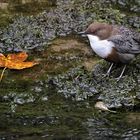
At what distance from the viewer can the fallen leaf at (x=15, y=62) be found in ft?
22.6

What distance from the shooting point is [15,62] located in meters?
6.94

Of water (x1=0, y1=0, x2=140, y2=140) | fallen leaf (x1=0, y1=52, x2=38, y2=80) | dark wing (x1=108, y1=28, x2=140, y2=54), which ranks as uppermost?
dark wing (x1=108, y1=28, x2=140, y2=54)

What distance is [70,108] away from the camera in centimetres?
628

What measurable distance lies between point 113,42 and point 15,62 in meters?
1.22

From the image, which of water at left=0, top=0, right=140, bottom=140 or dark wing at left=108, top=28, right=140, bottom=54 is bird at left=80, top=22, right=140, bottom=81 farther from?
water at left=0, top=0, right=140, bottom=140

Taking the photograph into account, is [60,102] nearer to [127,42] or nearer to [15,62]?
[15,62]

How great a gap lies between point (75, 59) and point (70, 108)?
1.11m

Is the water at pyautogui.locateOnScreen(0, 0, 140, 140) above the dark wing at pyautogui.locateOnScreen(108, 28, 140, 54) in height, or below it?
below

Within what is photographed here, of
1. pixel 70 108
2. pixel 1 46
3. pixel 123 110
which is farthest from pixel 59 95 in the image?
pixel 1 46

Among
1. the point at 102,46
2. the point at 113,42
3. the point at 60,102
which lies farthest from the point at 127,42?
the point at 60,102

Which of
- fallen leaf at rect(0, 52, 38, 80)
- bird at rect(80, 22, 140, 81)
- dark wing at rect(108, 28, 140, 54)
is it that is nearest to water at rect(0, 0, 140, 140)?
fallen leaf at rect(0, 52, 38, 80)

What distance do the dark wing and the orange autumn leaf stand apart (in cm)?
107

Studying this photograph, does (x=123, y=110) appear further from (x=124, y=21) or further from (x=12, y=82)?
(x=124, y=21)

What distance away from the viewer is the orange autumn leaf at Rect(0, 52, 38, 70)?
22.6 feet
